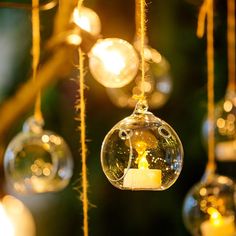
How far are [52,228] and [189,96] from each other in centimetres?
85

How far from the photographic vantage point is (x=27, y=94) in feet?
5.37

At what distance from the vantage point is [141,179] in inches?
46.8

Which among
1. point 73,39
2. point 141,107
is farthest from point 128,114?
point 141,107

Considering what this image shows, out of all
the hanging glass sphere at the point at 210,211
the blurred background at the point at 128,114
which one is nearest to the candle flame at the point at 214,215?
the hanging glass sphere at the point at 210,211

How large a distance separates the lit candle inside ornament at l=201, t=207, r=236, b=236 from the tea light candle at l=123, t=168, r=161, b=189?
0.65 metres

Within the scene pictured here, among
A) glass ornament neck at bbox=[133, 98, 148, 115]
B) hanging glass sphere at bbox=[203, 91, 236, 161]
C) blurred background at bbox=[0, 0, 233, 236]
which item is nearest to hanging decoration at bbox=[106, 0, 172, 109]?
hanging glass sphere at bbox=[203, 91, 236, 161]

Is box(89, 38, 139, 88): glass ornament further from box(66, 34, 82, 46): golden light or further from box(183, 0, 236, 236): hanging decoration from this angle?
box(183, 0, 236, 236): hanging decoration

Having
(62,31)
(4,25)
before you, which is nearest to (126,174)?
(62,31)

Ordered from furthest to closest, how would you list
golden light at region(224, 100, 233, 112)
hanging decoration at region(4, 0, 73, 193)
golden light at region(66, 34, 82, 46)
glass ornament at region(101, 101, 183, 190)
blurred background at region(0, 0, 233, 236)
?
1. blurred background at region(0, 0, 233, 236)
2. golden light at region(224, 100, 233, 112)
3. hanging decoration at region(4, 0, 73, 193)
4. golden light at region(66, 34, 82, 46)
5. glass ornament at region(101, 101, 183, 190)

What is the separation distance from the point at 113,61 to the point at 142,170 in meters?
0.51

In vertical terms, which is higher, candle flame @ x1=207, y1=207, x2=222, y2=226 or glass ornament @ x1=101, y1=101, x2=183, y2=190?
glass ornament @ x1=101, y1=101, x2=183, y2=190

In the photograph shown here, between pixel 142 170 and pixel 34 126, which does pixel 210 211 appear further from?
pixel 142 170

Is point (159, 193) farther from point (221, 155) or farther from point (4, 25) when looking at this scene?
→ point (221, 155)

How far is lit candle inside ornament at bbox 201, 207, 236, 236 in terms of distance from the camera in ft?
5.93
